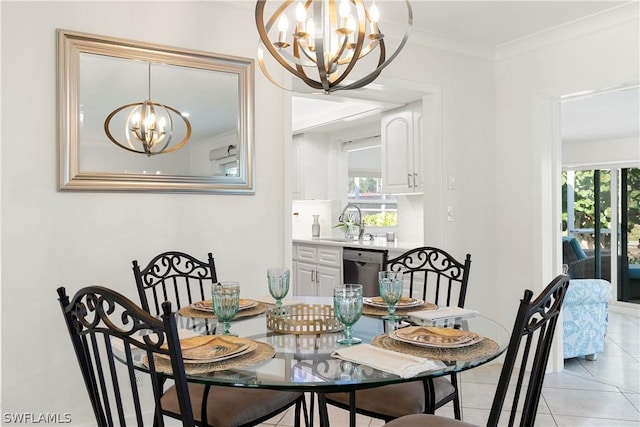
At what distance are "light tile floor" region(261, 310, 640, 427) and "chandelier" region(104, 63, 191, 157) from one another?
65.7 inches

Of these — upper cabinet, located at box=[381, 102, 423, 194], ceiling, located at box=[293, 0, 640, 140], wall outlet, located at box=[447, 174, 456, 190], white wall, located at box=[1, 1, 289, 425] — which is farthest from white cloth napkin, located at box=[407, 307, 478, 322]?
upper cabinet, located at box=[381, 102, 423, 194]

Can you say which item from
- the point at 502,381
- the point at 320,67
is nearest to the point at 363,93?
the point at 320,67

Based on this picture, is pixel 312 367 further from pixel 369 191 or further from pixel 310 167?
pixel 369 191

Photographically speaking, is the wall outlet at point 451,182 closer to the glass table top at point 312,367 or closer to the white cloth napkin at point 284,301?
the white cloth napkin at point 284,301

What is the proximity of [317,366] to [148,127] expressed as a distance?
73.1 inches

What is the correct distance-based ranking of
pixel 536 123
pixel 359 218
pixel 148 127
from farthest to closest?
pixel 359 218, pixel 536 123, pixel 148 127

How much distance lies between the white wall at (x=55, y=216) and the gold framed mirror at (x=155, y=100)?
0.20ft

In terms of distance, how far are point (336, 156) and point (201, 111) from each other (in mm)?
3457

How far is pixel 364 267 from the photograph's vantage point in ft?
14.9

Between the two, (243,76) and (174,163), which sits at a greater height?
(243,76)

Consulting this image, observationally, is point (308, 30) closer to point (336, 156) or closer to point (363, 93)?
point (363, 93)

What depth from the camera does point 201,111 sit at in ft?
9.46

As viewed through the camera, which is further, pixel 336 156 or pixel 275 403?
pixel 336 156

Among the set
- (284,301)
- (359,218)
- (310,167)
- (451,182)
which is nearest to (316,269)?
(359,218)
